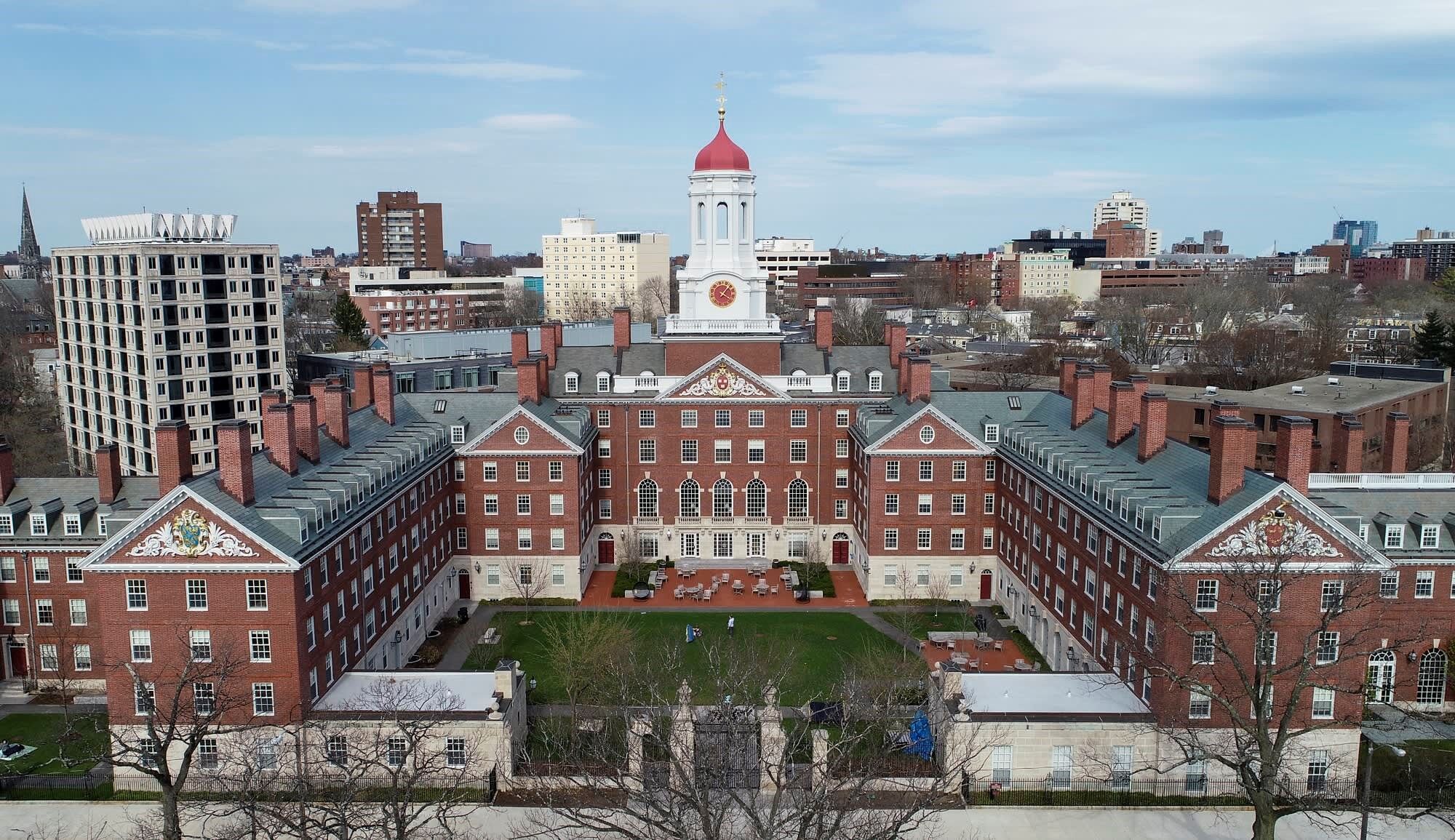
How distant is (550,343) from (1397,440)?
2034 inches

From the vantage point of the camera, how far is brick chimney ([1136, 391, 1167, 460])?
49438 mm

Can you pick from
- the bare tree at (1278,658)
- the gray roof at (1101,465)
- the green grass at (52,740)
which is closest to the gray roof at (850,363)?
the gray roof at (1101,465)

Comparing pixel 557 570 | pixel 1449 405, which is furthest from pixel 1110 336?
pixel 557 570

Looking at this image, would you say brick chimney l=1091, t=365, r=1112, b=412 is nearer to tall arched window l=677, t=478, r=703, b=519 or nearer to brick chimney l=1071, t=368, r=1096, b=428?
brick chimney l=1071, t=368, r=1096, b=428

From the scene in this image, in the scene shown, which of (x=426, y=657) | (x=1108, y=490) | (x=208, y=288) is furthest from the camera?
(x=208, y=288)

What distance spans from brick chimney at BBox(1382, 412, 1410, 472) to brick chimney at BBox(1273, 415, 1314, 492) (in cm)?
1443

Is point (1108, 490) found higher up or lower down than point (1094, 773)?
higher up

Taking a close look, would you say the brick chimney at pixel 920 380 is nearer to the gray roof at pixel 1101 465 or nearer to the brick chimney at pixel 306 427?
the gray roof at pixel 1101 465

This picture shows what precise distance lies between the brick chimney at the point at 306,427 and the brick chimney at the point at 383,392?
427 inches

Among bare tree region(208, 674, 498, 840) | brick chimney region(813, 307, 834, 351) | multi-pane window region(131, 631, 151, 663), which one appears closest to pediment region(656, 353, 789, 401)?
brick chimney region(813, 307, 834, 351)

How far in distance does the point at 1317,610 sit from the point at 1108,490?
9721 millimetres

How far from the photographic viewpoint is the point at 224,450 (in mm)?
41344

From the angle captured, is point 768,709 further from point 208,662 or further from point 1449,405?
point 1449,405

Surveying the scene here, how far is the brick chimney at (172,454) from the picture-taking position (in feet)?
A: 137
